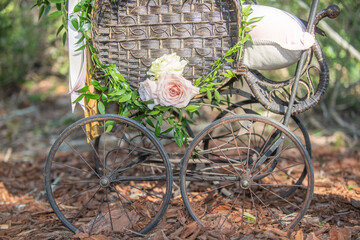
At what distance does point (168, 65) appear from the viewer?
6.44 feet

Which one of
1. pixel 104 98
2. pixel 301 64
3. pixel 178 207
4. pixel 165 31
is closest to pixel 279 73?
pixel 301 64

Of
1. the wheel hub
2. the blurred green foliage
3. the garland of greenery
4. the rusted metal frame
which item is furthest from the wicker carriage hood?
the blurred green foliage

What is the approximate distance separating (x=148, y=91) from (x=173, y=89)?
0.49 feet

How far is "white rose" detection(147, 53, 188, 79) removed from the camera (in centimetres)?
196

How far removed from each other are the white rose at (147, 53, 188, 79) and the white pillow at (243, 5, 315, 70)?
0.40 m

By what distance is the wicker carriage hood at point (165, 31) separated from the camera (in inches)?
77.8

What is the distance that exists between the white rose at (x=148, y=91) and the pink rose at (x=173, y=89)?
1.2 inches

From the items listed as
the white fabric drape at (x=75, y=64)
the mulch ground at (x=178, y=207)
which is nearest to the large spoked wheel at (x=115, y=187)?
the mulch ground at (x=178, y=207)

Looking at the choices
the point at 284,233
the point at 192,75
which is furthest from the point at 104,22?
the point at 284,233

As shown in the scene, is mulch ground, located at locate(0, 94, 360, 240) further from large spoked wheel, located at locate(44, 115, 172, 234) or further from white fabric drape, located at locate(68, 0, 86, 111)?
white fabric drape, located at locate(68, 0, 86, 111)

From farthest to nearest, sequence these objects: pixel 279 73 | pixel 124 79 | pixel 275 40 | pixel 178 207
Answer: pixel 279 73, pixel 178 207, pixel 124 79, pixel 275 40

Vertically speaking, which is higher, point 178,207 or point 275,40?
point 275,40

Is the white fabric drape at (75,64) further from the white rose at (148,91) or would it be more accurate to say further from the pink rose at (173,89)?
the pink rose at (173,89)

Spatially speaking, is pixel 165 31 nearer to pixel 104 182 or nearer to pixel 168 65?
pixel 168 65
